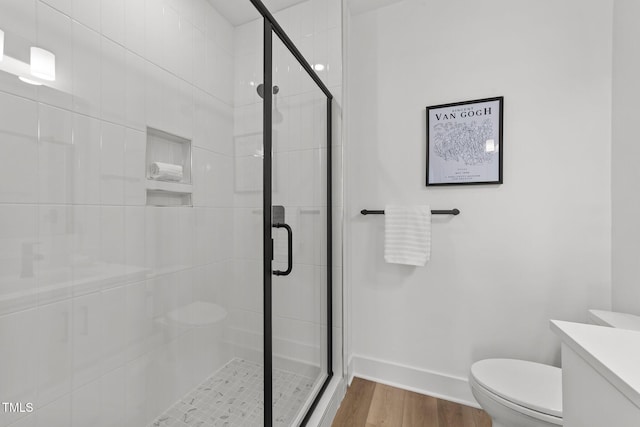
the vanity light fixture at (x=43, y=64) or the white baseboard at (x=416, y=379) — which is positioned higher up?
the vanity light fixture at (x=43, y=64)

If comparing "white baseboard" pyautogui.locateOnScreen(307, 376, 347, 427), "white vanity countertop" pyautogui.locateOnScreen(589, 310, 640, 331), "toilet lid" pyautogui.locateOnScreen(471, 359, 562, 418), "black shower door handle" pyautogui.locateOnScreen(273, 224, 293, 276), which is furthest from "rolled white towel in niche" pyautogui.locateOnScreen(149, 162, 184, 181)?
"white vanity countertop" pyautogui.locateOnScreen(589, 310, 640, 331)

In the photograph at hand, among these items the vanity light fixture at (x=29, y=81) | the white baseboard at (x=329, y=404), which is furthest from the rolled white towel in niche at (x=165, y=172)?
the white baseboard at (x=329, y=404)

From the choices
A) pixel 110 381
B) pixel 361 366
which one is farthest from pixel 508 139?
pixel 110 381

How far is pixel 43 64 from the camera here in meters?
0.72

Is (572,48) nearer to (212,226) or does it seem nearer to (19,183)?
(212,226)

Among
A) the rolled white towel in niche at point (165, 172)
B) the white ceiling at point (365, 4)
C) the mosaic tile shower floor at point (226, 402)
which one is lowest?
the mosaic tile shower floor at point (226, 402)

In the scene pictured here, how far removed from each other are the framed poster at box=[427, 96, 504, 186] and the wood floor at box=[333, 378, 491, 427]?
4.29 feet

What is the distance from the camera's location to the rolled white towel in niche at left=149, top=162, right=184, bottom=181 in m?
→ 0.92

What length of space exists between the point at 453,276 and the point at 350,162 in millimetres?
983

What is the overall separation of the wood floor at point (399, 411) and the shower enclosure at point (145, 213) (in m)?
0.49

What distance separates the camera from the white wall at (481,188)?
151cm

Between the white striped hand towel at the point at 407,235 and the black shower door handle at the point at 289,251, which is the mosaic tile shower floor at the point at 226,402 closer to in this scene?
the black shower door handle at the point at 289,251

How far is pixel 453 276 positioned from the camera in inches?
68.7

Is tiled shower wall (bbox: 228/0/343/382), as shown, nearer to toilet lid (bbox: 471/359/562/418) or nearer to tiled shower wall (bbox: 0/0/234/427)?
tiled shower wall (bbox: 0/0/234/427)
